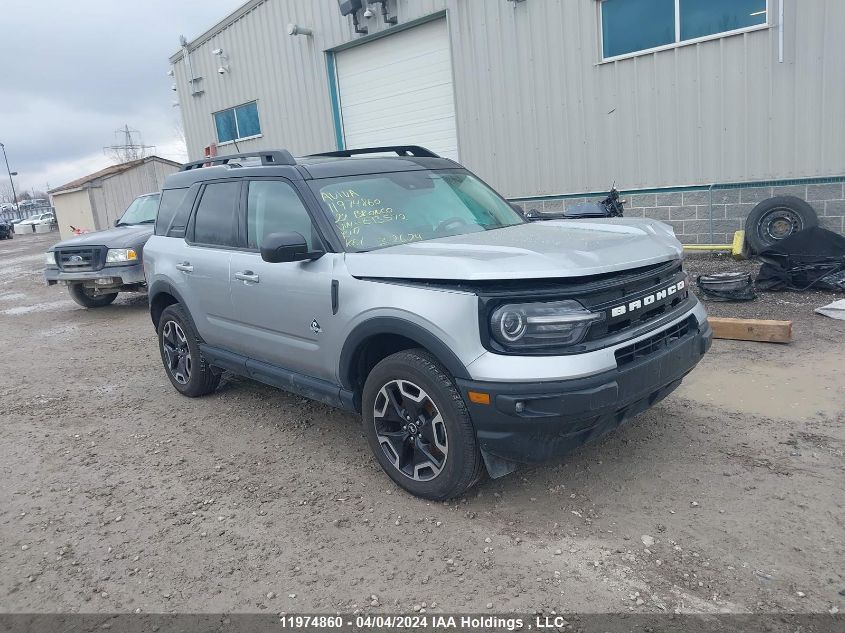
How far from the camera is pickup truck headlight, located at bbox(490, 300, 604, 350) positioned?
10.2ft

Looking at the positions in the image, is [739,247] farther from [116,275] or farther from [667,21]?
[116,275]

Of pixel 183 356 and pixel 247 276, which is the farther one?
pixel 183 356

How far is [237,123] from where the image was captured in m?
17.4

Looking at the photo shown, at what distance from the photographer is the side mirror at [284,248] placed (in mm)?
3777

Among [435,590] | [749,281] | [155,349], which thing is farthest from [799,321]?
[155,349]

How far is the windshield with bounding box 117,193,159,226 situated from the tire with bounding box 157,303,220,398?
253 inches

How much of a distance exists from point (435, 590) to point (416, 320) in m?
1.28

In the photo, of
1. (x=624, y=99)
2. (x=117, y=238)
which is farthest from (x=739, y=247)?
(x=117, y=238)

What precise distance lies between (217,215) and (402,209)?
162cm

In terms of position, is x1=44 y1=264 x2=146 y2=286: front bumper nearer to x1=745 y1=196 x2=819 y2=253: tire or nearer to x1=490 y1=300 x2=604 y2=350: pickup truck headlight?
x1=490 y1=300 x2=604 y2=350: pickup truck headlight

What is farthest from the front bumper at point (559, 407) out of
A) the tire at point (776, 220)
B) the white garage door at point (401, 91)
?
the white garage door at point (401, 91)

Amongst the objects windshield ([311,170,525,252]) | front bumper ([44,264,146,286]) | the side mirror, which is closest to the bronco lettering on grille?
windshield ([311,170,525,252])

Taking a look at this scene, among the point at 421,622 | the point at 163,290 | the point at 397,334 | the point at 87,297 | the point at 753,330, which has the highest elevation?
the point at 163,290

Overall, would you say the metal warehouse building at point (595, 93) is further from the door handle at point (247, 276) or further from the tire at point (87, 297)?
the door handle at point (247, 276)
